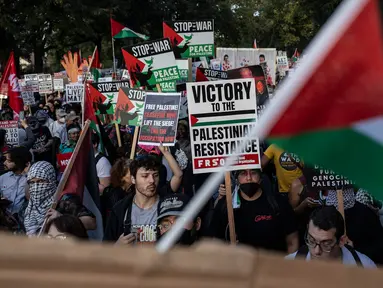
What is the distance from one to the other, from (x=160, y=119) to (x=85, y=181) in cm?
243

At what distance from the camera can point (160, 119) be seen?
788 cm

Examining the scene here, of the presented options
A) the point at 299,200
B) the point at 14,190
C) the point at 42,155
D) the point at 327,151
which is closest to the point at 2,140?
the point at 42,155

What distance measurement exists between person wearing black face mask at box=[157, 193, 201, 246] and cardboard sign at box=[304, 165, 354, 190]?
4.09 ft

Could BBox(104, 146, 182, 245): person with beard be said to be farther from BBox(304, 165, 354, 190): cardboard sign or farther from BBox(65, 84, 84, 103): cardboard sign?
BBox(65, 84, 84, 103): cardboard sign

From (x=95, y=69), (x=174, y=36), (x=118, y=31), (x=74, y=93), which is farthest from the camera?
(x=118, y=31)

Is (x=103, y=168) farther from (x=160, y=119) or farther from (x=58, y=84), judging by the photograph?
(x=58, y=84)

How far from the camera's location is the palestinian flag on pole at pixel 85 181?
209 inches

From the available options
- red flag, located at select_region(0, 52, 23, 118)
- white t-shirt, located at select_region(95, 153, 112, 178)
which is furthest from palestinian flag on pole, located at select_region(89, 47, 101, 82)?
white t-shirt, located at select_region(95, 153, 112, 178)

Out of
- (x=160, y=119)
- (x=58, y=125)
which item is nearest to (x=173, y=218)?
(x=160, y=119)

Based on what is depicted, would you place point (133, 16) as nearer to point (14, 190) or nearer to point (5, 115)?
point (5, 115)

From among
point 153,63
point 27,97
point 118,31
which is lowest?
point 27,97

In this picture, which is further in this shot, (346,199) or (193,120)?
(193,120)

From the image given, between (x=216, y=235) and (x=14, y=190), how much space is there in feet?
8.48

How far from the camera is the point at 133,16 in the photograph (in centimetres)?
4638
